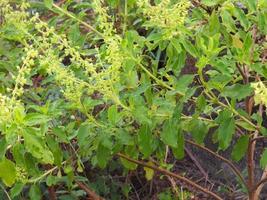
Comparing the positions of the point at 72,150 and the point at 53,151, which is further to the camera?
the point at 72,150

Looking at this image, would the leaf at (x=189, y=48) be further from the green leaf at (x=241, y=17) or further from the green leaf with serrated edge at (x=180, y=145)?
the green leaf with serrated edge at (x=180, y=145)

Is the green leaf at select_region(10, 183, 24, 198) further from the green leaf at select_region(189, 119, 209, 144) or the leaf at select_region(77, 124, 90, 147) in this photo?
the green leaf at select_region(189, 119, 209, 144)

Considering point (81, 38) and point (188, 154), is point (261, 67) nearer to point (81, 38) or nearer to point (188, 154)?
point (81, 38)

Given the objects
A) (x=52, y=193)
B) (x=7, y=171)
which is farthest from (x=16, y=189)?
(x=52, y=193)

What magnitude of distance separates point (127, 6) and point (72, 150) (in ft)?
2.30

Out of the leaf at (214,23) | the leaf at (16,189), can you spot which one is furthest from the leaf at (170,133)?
the leaf at (16,189)

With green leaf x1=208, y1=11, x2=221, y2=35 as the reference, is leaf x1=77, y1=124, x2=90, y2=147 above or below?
below

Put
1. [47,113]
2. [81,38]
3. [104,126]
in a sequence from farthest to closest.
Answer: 1. [81,38]
2. [104,126]
3. [47,113]

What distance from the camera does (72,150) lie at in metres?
2.81

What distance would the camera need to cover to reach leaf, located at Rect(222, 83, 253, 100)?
2.04 meters

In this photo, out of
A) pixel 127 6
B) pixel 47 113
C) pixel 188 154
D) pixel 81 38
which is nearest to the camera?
pixel 47 113

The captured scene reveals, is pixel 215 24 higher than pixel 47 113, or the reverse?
pixel 215 24

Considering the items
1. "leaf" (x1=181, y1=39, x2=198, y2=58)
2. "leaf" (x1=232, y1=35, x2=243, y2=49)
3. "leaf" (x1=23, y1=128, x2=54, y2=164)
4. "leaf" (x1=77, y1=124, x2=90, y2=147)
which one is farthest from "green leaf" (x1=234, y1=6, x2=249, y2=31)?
"leaf" (x1=23, y1=128, x2=54, y2=164)

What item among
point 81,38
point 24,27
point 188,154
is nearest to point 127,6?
point 81,38
